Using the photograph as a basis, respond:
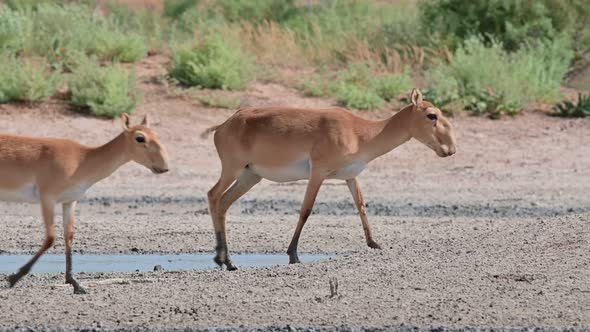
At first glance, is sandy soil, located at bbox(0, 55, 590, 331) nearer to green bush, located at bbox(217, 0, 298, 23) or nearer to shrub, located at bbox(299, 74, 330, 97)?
shrub, located at bbox(299, 74, 330, 97)

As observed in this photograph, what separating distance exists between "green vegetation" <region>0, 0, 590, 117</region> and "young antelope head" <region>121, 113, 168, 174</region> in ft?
34.2

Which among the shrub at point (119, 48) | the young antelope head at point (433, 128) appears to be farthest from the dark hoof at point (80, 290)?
the shrub at point (119, 48)

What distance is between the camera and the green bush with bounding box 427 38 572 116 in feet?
79.5

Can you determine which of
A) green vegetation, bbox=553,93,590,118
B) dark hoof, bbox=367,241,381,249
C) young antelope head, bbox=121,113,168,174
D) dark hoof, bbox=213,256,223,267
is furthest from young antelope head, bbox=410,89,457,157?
green vegetation, bbox=553,93,590,118

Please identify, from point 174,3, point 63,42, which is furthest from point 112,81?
point 174,3

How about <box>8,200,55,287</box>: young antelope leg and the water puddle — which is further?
the water puddle

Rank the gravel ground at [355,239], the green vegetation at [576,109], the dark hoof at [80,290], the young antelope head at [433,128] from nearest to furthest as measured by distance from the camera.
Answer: the gravel ground at [355,239], the dark hoof at [80,290], the young antelope head at [433,128], the green vegetation at [576,109]

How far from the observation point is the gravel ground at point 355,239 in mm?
10523

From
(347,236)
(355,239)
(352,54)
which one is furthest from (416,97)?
(352,54)

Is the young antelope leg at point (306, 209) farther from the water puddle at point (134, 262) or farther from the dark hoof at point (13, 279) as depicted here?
the dark hoof at point (13, 279)

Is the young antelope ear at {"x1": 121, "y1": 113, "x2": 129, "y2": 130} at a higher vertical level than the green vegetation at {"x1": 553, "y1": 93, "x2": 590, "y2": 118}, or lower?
higher

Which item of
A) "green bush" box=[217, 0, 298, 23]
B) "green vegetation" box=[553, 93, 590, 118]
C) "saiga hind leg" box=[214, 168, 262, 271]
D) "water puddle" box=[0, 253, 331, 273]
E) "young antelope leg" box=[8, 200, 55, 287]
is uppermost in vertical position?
"young antelope leg" box=[8, 200, 55, 287]

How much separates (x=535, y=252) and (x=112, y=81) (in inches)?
436

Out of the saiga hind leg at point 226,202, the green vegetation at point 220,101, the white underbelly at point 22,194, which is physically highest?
the white underbelly at point 22,194
